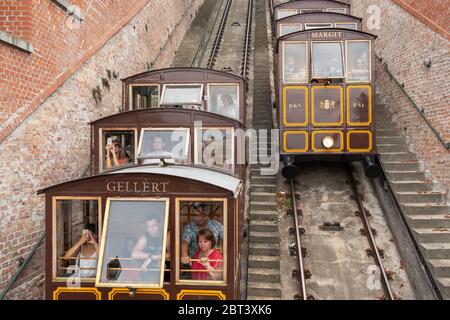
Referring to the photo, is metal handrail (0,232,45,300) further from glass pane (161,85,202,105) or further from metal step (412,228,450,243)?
metal step (412,228,450,243)

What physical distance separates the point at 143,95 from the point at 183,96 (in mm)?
1028

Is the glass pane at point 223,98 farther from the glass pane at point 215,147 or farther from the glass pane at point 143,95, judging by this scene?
the glass pane at point 215,147

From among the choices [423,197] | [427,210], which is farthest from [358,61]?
[427,210]

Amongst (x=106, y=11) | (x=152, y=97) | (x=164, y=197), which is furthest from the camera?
(x=106, y=11)

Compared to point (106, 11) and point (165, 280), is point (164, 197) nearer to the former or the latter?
point (165, 280)

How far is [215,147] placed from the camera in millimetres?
6465

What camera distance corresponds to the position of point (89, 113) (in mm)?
8734

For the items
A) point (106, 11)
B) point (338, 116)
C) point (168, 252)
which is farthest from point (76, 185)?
point (106, 11)

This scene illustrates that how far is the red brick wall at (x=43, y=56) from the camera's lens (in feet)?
19.2

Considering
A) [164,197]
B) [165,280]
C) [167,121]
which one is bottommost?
[165,280]

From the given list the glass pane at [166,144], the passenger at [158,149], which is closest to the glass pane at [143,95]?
the glass pane at [166,144]

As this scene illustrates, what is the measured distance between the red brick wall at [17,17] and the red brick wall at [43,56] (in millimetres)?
16

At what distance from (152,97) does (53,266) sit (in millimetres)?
4699

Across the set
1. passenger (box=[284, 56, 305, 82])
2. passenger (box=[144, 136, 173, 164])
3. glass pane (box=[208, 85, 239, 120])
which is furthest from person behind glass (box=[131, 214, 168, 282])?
passenger (box=[284, 56, 305, 82])
